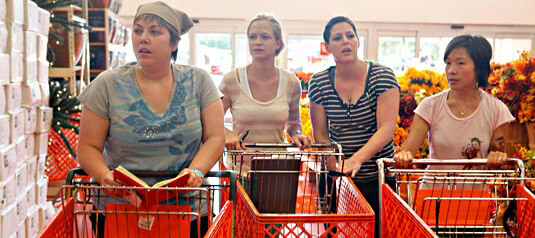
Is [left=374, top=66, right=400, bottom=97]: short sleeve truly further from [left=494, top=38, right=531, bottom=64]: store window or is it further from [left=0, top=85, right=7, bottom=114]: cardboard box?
[left=494, top=38, right=531, bottom=64]: store window

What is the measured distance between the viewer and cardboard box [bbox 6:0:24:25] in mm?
2934

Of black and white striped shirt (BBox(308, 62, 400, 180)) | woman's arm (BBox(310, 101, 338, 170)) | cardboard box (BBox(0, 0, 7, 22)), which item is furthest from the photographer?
cardboard box (BBox(0, 0, 7, 22))

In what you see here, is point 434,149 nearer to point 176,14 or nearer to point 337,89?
point 337,89

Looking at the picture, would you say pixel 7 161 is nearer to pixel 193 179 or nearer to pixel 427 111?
pixel 193 179

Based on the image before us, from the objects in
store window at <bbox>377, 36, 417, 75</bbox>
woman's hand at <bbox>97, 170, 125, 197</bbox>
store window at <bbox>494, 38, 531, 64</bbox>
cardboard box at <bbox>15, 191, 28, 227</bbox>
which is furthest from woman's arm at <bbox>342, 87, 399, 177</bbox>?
store window at <bbox>494, 38, 531, 64</bbox>

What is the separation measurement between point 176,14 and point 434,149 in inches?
51.5

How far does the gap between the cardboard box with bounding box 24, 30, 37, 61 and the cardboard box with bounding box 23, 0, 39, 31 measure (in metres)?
0.03

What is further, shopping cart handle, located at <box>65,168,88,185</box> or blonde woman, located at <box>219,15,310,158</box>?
blonde woman, located at <box>219,15,310,158</box>

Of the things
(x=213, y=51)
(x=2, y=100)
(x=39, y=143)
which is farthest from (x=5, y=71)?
(x=213, y=51)

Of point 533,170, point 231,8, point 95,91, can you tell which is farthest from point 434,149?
point 231,8

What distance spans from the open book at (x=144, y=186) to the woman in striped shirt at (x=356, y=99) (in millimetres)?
1118

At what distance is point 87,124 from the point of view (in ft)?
6.02

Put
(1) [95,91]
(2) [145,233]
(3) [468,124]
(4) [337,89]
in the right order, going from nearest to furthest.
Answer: (2) [145,233]
(1) [95,91]
(3) [468,124]
(4) [337,89]

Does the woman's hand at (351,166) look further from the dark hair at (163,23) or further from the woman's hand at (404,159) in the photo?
the dark hair at (163,23)
